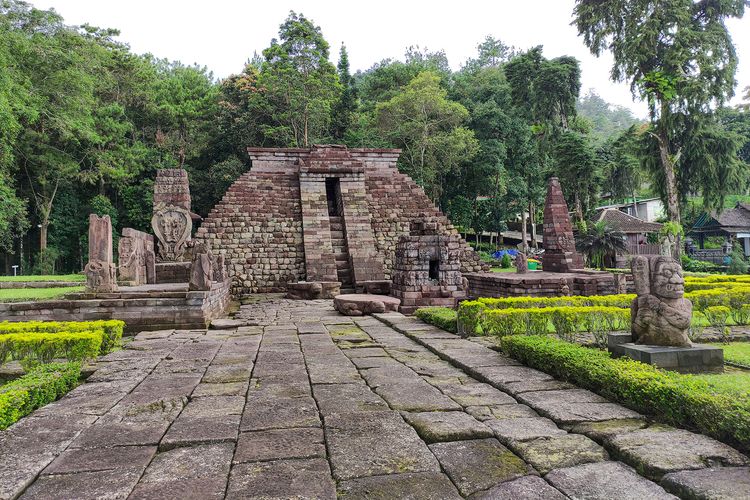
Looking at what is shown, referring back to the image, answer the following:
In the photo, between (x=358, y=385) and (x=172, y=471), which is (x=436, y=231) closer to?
(x=358, y=385)

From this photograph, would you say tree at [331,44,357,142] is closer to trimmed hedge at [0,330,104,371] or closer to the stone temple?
the stone temple

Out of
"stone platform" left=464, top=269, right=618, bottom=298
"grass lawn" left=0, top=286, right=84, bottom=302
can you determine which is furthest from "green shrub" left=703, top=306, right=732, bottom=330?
"grass lawn" left=0, top=286, right=84, bottom=302

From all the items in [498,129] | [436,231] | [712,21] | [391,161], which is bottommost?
[436,231]

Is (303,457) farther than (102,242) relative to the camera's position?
No

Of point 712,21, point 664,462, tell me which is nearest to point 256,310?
point 664,462

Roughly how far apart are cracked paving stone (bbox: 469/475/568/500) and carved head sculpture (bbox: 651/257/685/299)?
349 cm

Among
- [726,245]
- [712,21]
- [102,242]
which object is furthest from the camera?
[726,245]

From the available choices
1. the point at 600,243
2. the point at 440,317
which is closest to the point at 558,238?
the point at 440,317

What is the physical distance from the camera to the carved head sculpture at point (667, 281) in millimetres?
5152

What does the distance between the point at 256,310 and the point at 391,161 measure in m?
10.9

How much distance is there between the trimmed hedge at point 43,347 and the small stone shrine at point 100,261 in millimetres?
3937

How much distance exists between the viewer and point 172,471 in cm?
280

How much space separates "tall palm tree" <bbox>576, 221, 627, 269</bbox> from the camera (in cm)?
2311

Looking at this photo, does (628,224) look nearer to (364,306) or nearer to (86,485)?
(364,306)
